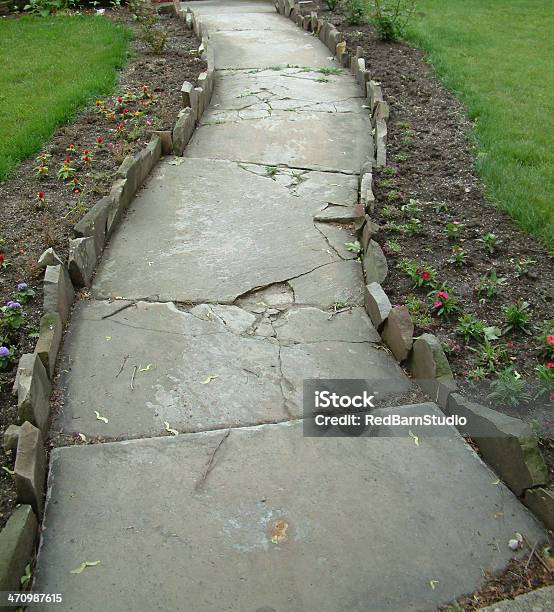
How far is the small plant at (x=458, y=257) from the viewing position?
419 centimetres

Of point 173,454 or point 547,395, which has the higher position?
point 547,395

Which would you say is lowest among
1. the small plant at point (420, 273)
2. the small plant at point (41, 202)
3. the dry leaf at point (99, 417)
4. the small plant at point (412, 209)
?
the dry leaf at point (99, 417)

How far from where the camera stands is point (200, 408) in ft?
10.3

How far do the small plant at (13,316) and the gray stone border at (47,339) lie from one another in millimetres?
142

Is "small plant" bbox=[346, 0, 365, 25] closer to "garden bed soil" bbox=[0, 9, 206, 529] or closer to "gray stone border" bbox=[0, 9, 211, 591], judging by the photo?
"garden bed soil" bbox=[0, 9, 206, 529]

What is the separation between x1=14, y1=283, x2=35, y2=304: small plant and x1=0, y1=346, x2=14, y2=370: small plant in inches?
19.4

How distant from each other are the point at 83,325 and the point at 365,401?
1633 millimetres

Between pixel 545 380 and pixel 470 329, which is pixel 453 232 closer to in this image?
pixel 470 329

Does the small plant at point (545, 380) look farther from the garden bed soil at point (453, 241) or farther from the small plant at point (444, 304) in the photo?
the small plant at point (444, 304)

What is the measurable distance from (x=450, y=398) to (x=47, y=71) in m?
6.69

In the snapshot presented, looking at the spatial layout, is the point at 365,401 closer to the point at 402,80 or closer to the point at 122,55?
the point at 402,80

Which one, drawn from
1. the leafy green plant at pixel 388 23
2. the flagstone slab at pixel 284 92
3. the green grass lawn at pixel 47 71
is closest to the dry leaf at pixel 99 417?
the green grass lawn at pixel 47 71

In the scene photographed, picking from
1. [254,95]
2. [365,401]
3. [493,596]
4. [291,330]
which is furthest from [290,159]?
[493,596]

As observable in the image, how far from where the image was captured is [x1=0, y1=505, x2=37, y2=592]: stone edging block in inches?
87.7
